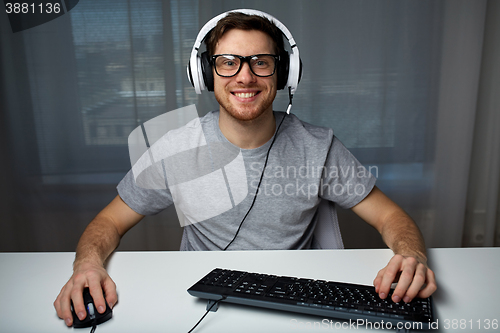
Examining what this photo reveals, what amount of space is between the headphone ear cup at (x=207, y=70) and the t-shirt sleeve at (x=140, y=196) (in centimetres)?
36

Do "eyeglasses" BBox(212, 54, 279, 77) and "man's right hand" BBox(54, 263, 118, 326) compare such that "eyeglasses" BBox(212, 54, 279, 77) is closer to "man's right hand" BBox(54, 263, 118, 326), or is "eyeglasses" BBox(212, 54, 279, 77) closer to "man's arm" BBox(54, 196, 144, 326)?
"man's arm" BBox(54, 196, 144, 326)

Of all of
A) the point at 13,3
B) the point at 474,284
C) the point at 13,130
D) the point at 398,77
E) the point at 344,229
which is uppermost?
the point at 13,3

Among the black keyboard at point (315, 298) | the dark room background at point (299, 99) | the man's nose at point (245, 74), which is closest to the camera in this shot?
the black keyboard at point (315, 298)

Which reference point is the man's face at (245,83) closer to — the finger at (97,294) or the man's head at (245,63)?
the man's head at (245,63)

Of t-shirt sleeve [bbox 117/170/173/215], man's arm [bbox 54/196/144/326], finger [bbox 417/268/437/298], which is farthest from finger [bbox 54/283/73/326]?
finger [bbox 417/268/437/298]

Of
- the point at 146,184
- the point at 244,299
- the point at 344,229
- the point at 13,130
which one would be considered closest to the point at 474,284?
the point at 244,299

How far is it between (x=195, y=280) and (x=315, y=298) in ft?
0.81

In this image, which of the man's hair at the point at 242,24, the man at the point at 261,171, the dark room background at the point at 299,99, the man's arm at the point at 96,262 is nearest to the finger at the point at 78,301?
the man's arm at the point at 96,262

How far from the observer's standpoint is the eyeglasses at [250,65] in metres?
1.07

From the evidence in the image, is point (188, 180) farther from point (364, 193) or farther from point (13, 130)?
point (13, 130)

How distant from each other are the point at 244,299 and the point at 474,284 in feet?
1.46

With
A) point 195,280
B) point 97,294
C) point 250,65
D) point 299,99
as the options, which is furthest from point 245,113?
point 299,99

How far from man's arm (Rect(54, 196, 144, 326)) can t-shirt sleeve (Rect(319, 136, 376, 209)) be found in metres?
0.61

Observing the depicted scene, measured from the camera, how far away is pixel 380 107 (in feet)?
6.24
